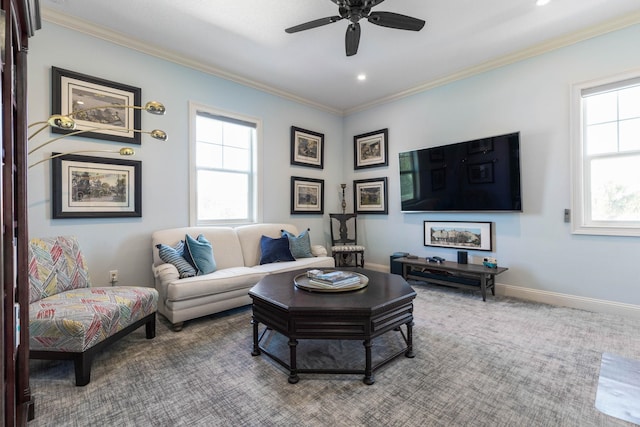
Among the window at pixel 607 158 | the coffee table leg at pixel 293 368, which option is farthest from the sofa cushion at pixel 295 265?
the window at pixel 607 158

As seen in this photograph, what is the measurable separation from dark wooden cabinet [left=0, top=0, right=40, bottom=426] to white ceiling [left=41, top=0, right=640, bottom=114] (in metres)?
1.69

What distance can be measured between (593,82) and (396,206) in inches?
104

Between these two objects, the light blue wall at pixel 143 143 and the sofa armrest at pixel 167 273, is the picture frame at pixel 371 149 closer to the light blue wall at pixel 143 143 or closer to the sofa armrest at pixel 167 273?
the light blue wall at pixel 143 143

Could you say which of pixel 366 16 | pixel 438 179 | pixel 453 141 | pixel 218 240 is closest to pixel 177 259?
pixel 218 240

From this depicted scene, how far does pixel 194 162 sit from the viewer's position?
3703 millimetres

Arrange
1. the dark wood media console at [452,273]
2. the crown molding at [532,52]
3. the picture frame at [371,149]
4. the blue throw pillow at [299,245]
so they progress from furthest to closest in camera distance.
A: the picture frame at [371,149] < the blue throw pillow at [299,245] < the dark wood media console at [452,273] < the crown molding at [532,52]

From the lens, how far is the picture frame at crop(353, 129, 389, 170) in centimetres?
491

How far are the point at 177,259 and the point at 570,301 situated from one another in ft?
13.7

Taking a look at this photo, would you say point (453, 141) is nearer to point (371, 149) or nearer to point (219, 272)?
point (371, 149)

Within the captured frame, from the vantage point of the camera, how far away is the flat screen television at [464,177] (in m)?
3.50

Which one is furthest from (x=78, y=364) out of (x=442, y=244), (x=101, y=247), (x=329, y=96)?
(x=329, y=96)

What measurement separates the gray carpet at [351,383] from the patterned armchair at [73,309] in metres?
0.20

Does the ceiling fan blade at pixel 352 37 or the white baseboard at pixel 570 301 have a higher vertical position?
the ceiling fan blade at pixel 352 37

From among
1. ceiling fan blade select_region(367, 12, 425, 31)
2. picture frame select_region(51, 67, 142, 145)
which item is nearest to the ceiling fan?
ceiling fan blade select_region(367, 12, 425, 31)
